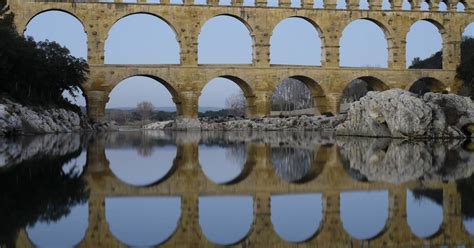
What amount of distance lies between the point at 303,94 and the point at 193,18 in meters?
42.6

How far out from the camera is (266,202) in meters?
5.86

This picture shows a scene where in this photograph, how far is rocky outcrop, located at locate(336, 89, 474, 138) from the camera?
1867cm

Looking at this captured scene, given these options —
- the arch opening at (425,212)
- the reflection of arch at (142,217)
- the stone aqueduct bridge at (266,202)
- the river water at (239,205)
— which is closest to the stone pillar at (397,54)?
the stone aqueduct bridge at (266,202)

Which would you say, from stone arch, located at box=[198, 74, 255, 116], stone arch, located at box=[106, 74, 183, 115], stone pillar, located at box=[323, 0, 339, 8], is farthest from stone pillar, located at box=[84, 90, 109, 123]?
stone pillar, located at box=[323, 0, 339, 8]

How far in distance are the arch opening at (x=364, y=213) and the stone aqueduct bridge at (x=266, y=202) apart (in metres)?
0.06

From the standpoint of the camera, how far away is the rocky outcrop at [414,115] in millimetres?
18672

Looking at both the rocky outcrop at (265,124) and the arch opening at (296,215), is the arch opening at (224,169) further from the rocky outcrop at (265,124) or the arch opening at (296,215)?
the rocky outcrop at (265,124)

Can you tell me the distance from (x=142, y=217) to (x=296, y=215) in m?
1.27

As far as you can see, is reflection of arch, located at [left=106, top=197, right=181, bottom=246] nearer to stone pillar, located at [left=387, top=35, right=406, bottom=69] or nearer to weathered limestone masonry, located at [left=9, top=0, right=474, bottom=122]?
weathered limestone masonry, located at [left=9, top=0, right=474, bottom=122]

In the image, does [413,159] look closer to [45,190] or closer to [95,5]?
[45,190]

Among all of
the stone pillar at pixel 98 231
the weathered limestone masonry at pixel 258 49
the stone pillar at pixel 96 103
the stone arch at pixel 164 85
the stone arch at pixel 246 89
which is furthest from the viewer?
the stone arch at pixel 246 89

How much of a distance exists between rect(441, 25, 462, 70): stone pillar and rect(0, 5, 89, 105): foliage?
76.2 ft

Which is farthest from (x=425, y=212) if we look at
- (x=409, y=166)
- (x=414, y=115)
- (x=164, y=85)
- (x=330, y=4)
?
(x=330, y=4)

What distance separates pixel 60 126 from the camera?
97.1ft
